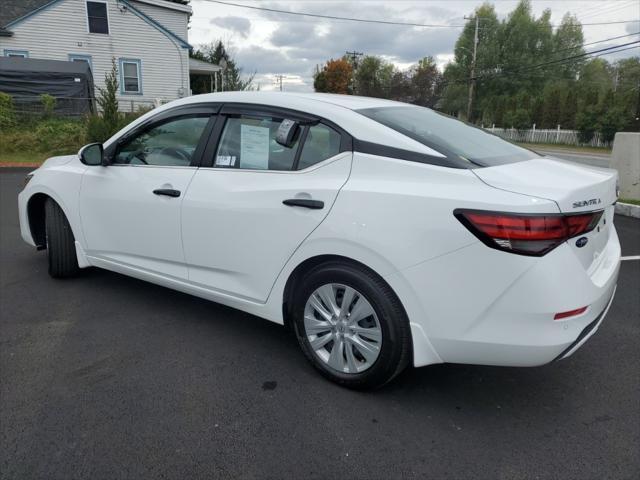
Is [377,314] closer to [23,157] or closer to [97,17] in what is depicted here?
[23,157]

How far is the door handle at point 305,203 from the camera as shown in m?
2.65

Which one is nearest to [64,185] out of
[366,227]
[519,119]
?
[366,227]

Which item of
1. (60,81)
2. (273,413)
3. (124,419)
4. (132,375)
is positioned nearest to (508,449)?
(273,413)

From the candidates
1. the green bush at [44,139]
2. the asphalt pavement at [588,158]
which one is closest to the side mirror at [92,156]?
the green bush at [44,139]

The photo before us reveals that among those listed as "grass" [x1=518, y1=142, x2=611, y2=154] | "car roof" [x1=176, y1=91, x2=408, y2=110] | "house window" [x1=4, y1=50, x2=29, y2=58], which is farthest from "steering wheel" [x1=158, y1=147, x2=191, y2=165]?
"grass" [x1=518, y1=142, x2=611, y2=154]

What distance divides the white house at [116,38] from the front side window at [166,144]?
65.1 ft

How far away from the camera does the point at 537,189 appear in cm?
226

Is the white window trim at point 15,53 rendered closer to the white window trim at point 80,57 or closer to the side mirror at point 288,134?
the white window trim at point 80,57

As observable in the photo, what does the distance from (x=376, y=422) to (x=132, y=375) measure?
1.42 metres

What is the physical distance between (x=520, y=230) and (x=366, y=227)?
0.70 metres

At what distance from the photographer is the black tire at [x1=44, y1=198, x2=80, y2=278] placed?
13.9 ft

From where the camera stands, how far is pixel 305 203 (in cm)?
269

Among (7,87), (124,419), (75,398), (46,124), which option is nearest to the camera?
(124,419)

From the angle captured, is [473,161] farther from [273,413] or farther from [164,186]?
[164,186]
